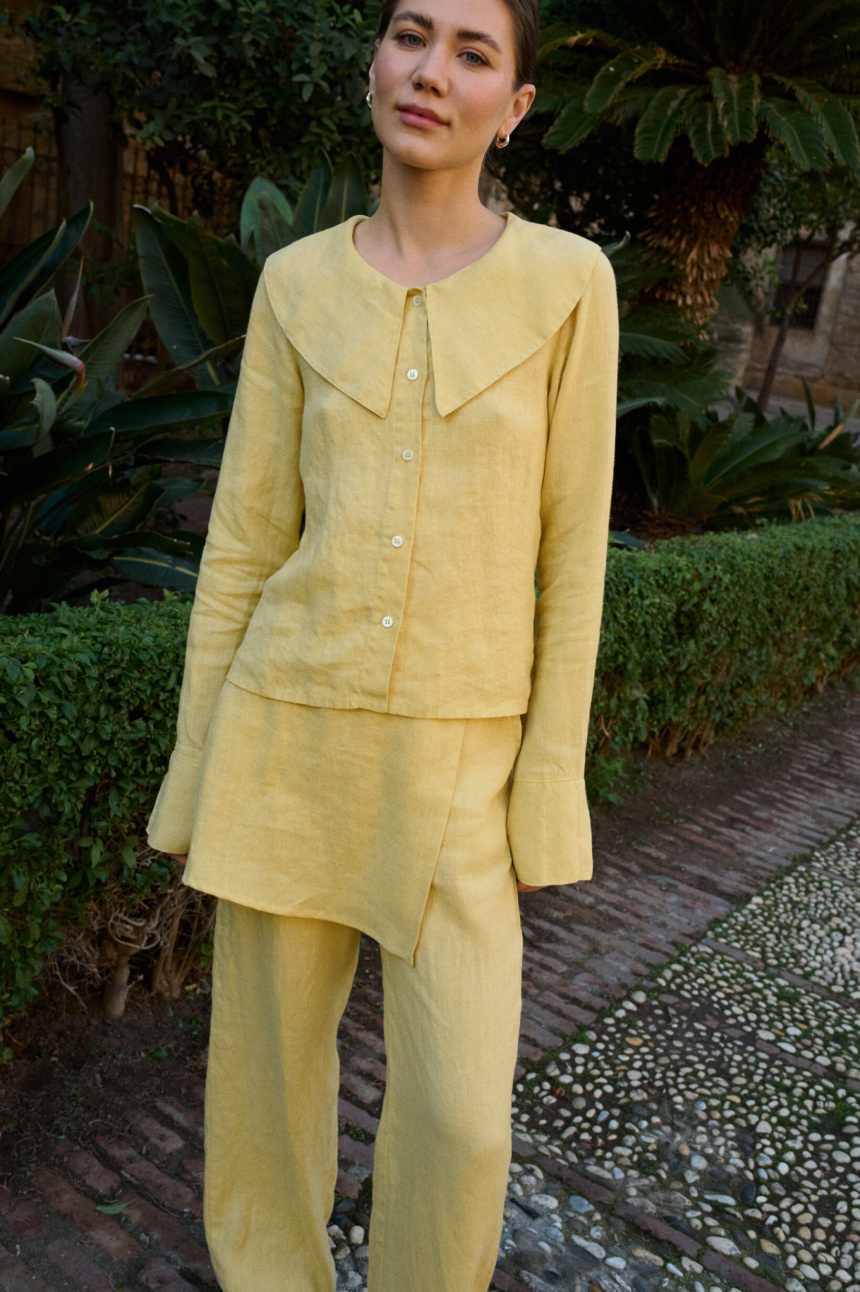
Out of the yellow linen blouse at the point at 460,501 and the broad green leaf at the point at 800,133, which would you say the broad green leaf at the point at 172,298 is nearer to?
the yellow linen blouse at the point at 460,501

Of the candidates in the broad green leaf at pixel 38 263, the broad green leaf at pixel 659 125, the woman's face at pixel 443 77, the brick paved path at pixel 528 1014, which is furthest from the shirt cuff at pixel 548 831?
the broad green leaf at pixel 659 125

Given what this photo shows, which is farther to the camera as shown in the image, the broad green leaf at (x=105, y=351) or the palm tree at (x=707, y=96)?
the palm tree at (x=707, y=96)

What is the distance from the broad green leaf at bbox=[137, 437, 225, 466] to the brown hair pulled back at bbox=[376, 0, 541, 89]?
5.76 feet

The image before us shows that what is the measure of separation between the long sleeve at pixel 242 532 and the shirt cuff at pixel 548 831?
498 mm

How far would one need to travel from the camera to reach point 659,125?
19.4ft

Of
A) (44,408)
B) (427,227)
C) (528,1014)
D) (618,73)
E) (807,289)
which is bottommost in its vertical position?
(528,1014)

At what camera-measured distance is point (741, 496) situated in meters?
6.66

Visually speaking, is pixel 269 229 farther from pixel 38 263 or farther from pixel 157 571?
pixel 157 571

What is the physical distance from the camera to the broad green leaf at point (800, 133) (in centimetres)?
572

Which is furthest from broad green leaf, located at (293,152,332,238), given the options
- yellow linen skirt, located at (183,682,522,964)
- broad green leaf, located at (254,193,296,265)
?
yellow linen skirt, located at (183,682,522,964)

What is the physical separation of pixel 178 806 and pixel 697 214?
6.23 meters

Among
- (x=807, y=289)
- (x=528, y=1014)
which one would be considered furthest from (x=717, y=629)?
(x=807, y=289)

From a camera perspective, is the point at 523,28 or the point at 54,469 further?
the point at 54,469

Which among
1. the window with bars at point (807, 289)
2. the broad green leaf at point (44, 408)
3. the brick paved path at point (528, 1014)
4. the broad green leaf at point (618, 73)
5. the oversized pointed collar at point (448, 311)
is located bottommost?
the brick paved path at point (528, 1014)
